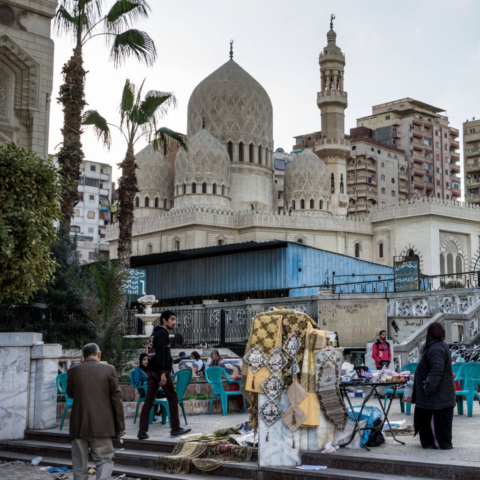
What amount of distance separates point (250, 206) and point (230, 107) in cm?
618

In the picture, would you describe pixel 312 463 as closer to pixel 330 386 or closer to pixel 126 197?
pixel 330 386

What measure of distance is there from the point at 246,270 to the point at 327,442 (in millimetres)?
20066

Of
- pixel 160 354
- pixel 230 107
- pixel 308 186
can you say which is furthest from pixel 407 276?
pixel 230 107

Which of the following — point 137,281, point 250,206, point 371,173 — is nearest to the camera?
point 137,281

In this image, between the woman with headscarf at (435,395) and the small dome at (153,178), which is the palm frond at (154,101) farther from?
the small dome at (153,178)

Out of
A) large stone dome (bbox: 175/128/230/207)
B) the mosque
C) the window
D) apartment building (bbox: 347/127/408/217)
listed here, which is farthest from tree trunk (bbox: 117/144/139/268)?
the window

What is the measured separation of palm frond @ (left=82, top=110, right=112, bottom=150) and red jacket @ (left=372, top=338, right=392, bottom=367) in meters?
10.7

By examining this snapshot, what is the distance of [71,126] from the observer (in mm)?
17688

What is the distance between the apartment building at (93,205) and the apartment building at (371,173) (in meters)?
25.3

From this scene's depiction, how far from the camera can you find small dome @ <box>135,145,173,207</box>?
4578 cm

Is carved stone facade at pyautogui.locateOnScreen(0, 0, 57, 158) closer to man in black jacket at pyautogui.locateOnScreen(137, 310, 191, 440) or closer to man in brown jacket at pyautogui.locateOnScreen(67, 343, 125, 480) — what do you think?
man in black jacket at pyautogui.locateOnScreen(137, 310, 191, 440)

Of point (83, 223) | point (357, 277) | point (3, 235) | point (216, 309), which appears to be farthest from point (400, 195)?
point (3, 235)

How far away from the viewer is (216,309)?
75.0ft

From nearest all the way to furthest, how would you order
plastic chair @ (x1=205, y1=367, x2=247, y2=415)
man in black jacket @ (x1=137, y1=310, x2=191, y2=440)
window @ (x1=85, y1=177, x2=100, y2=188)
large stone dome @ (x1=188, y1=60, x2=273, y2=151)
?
man in black jacket @ (x1=137, y1=310, x2=191, y2=440) → plastic chair @ (x1=205, y1=367, x2=247, y2=415) → large stone dome @ (x1=188, y1=60, x2=273, y2=151) → window @ (x1=85, y1=177, x2=100, y2=188)
